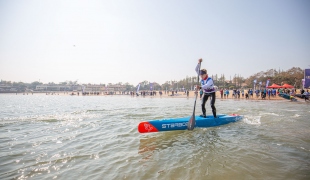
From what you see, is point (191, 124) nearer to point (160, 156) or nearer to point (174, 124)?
point (174, 124)

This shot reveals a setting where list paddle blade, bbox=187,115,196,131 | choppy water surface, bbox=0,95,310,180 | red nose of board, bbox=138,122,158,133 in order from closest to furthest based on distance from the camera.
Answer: choppy water surface, bbox=0,95,310,180 < red nose of board, bbox=138,122,158,133 < paddle blade, bbox=187,115,196,131

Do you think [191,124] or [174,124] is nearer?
[174,124]

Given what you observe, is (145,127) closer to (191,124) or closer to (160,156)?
(160,156)

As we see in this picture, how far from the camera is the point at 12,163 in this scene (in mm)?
4141

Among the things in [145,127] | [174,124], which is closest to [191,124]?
[174,124]

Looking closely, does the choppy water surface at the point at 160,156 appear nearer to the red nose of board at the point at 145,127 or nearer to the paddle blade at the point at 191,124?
the red nose of board at the point at 145,127

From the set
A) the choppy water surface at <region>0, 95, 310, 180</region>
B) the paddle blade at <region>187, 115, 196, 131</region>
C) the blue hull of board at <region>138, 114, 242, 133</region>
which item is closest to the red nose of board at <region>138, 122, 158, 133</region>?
the blue hull of board at <region>138, 114, 242, 133</region>

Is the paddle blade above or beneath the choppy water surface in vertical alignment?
above

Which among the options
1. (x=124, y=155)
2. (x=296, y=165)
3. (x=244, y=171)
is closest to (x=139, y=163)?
(x=124, y=155)

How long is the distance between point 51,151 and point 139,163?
2.89 meters

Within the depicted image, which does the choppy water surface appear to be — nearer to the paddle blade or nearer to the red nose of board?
the red nose of board

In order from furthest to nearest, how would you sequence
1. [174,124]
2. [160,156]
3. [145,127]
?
[174,124] → [145,127] → [160,156]

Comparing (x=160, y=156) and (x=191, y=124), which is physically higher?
(x=191, y=124)

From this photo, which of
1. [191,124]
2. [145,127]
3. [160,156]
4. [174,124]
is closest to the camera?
[160,156]
